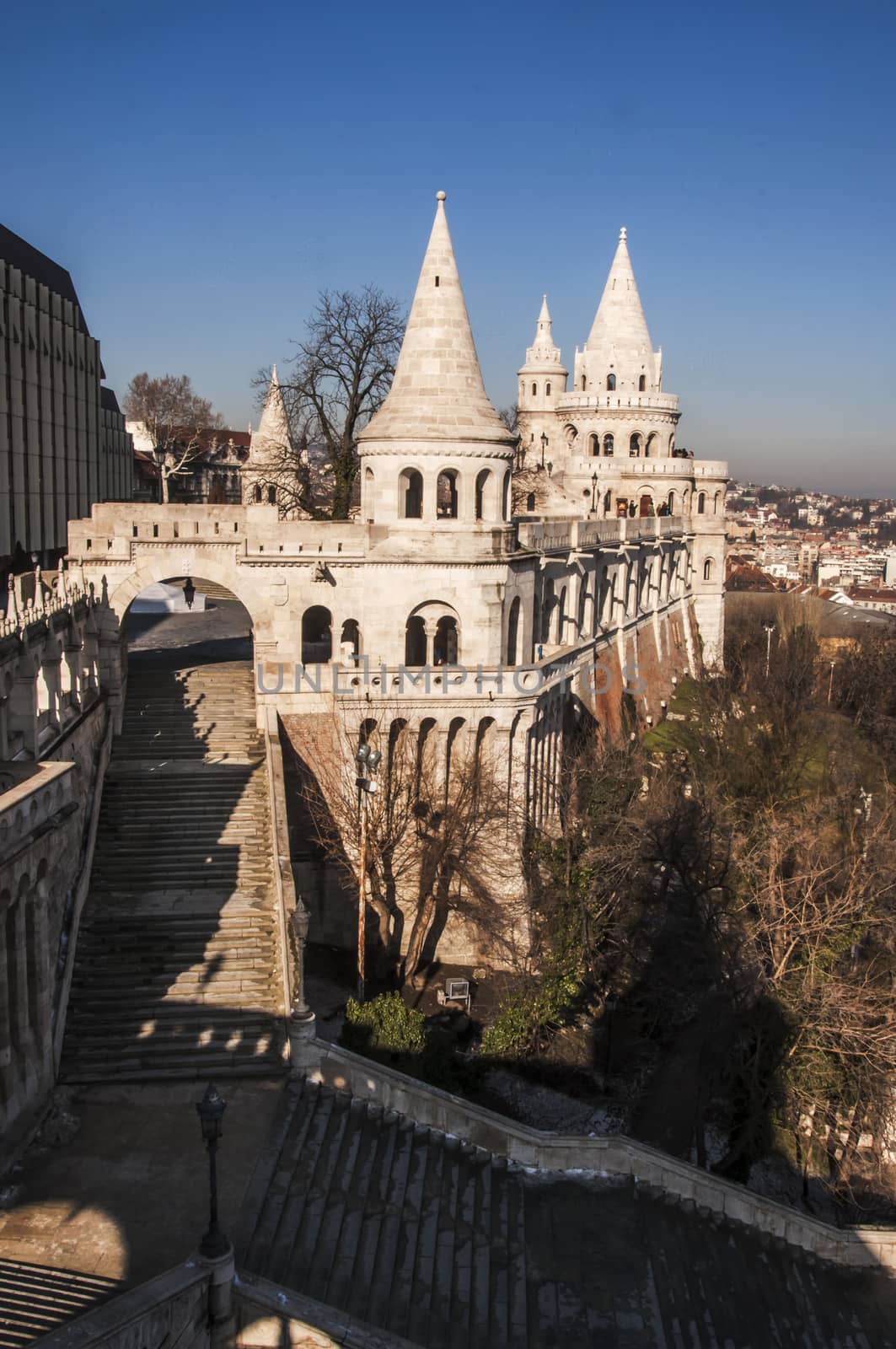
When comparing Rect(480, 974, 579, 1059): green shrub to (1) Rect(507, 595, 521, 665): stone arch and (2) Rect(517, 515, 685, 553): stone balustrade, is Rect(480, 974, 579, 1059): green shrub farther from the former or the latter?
(2) Rect(517, 515, 685, 553): stone balustrade

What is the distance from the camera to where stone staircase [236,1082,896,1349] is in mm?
13758

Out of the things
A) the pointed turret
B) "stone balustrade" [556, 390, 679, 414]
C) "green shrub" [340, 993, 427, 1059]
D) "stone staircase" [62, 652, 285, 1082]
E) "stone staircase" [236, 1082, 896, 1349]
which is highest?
the pointed turret

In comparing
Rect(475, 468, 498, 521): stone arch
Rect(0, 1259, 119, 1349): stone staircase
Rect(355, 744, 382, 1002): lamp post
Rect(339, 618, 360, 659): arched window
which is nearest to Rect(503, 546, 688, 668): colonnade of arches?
Rect(475, 468, 498, 521): stone arch

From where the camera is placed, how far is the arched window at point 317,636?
27.2m

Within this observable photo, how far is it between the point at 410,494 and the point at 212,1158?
19719 millimetres

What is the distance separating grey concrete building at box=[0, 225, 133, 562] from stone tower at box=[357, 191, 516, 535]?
68.0 ft

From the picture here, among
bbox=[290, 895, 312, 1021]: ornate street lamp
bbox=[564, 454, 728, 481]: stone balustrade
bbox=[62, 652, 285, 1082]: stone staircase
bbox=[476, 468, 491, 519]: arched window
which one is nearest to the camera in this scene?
bbox=[290, 895, 312, 1021]: ornate street lamp

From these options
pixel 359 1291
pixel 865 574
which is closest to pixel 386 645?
pixel 359 1291

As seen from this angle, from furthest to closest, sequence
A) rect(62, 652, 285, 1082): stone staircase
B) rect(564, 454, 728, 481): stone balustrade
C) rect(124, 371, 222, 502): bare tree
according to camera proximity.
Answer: rect(124, 371, 222, 502): bare tree, rect(564, 454, 728, 481): stone balustrade, rect(62, 652, 285, 1082): stone staircase

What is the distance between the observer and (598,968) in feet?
81.3

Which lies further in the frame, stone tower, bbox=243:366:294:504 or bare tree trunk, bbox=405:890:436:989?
stone tower, bbox=243:366:294:504

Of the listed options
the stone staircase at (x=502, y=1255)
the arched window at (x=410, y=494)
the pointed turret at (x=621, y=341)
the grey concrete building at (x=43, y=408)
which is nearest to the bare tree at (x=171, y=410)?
the grey concrete building at (x=43, y=408)

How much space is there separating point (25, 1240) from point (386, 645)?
600 inches

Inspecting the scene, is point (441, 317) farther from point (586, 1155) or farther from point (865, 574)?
point (865, 574)
